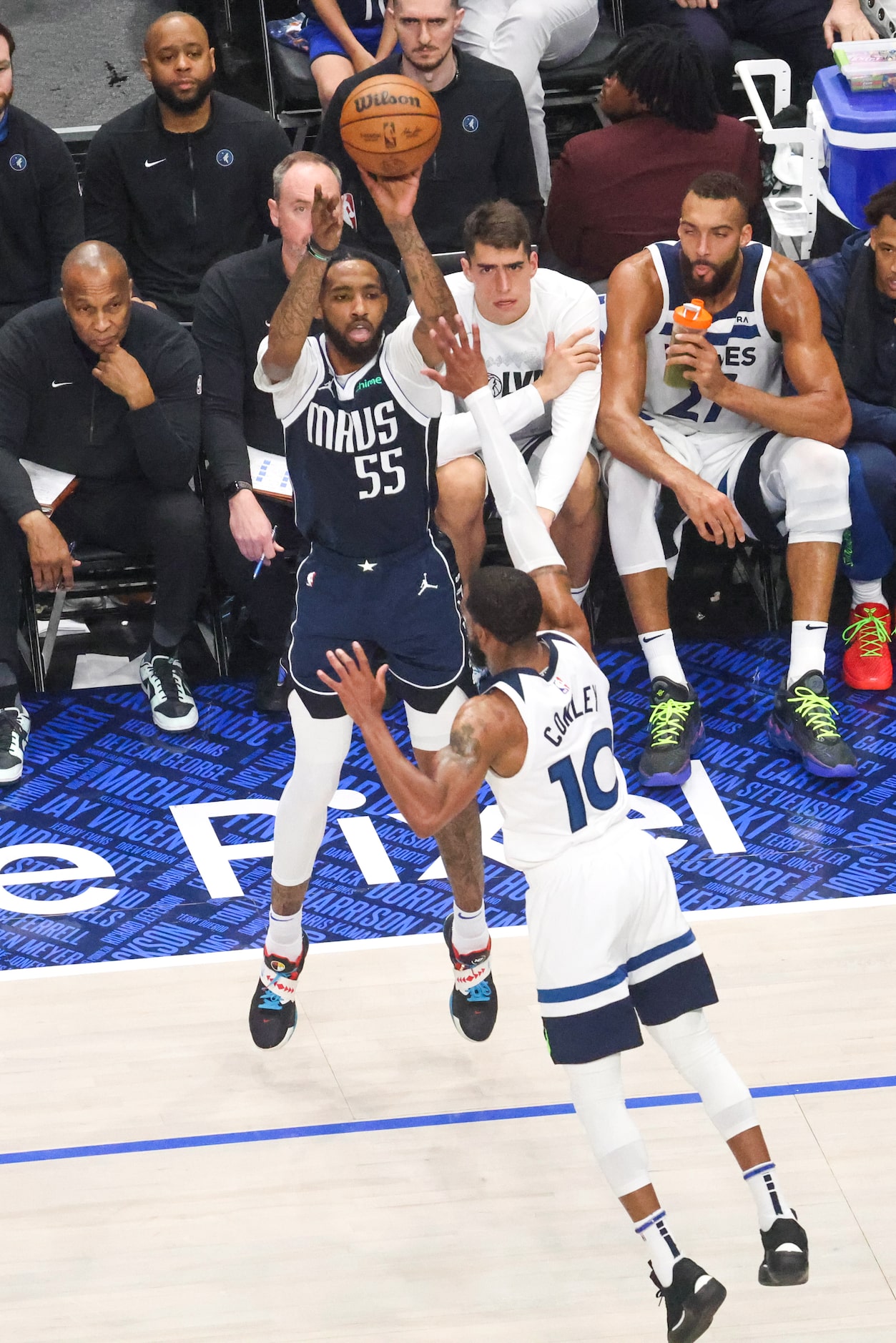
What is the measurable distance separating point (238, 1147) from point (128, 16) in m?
5.76

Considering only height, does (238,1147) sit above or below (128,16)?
below

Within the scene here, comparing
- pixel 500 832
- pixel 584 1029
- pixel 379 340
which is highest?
pixel 379 340

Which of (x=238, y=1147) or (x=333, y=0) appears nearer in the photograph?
(x=238, y=1147)

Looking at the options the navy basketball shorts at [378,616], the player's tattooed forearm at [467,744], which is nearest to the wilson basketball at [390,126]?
the navy basketball shorts at [378,616]

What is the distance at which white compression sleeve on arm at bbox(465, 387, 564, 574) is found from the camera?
3877mm

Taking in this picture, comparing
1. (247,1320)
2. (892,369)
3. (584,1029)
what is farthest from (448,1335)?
(892,369)

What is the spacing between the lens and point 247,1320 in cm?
364

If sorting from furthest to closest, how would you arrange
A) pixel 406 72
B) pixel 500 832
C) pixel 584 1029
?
pixel 406 72
pixel 500 832
pixel 584 1029

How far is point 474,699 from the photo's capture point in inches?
136

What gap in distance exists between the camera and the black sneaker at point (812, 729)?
5.45m

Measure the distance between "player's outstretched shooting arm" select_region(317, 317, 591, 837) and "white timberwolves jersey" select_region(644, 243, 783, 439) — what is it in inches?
76.5

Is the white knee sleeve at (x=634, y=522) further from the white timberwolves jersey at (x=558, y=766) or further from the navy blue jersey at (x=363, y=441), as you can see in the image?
the white timberwolves jersey at (x=558, y=766)

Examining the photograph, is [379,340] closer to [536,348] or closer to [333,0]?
[536,348]

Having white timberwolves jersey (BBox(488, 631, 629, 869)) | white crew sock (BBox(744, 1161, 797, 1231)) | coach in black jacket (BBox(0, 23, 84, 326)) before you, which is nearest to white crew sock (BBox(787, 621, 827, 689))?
white timberwolves jersey (BBox(488, 631, 629, 869))
